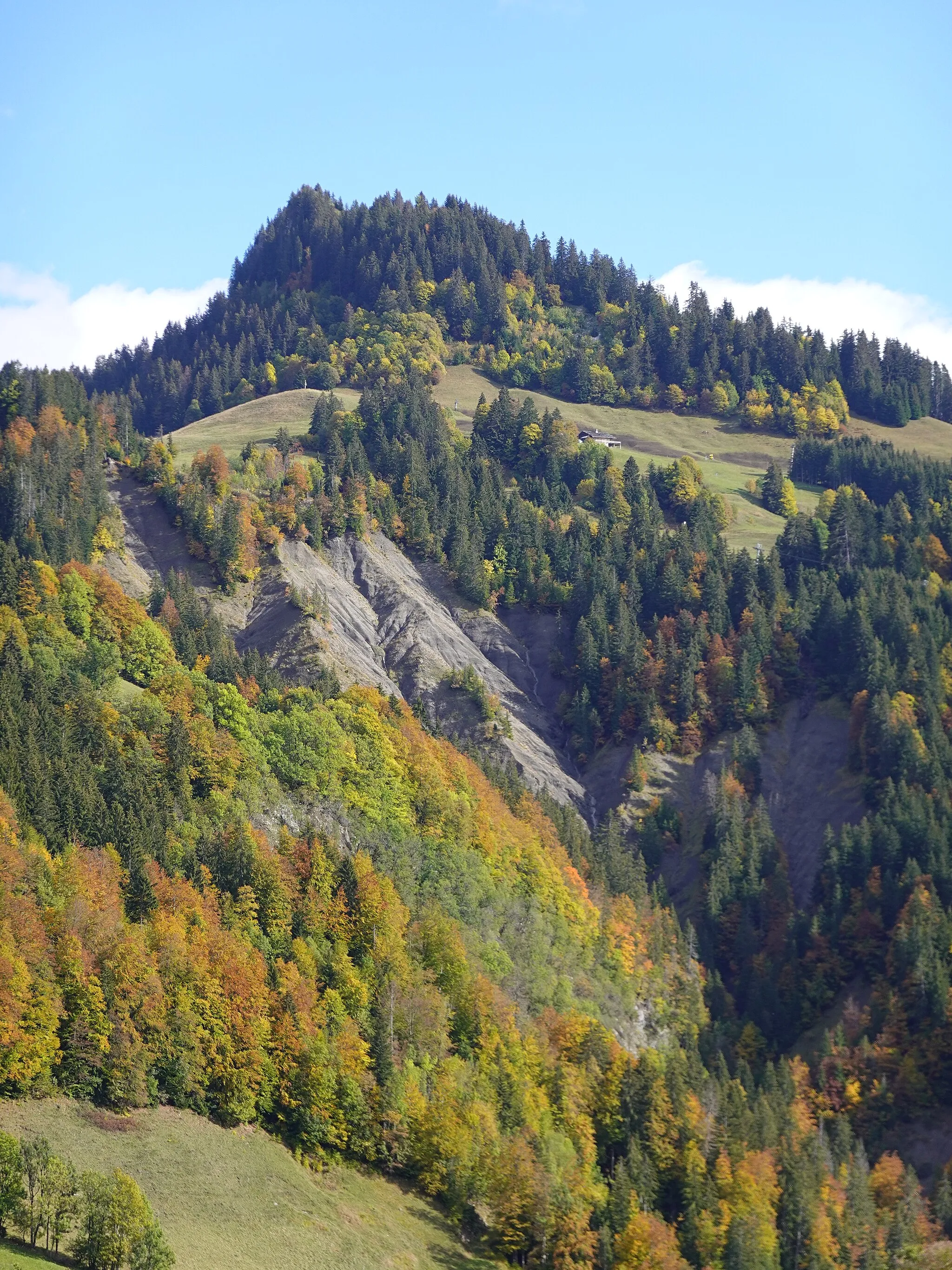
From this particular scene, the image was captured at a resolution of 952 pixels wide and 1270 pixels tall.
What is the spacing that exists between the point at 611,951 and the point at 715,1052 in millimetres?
13968

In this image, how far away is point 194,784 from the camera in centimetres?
13450

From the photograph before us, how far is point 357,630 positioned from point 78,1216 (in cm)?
10380

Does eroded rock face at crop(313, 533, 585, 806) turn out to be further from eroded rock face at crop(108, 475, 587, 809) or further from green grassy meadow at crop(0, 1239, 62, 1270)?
green grassy meadow at crop(0, 1239, 62, 1270)

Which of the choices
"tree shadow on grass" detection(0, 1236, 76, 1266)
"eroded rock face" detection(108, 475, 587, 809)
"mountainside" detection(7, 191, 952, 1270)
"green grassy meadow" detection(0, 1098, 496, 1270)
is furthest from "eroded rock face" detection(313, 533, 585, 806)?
"tree shadow on grass" detection(0, 1236, 76, 1266)

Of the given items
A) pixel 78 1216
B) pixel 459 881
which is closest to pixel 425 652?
pixel 459 881

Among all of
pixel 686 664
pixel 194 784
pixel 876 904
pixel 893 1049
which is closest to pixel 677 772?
pixel 686 664

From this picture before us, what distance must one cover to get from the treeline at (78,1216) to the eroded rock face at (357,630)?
8060cm

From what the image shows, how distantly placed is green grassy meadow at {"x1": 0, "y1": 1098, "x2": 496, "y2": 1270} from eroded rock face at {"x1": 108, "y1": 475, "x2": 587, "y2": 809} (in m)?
64.4

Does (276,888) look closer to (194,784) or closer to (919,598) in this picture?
(194,784)

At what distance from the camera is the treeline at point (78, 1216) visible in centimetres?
8381

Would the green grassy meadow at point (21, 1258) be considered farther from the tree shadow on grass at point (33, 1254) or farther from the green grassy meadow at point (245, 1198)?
the green grassy meadow at point (245, 1198)

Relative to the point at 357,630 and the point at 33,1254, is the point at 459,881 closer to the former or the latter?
the point at 357,630

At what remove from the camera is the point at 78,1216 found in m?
85.6

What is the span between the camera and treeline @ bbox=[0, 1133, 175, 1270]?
83812 millimetres
